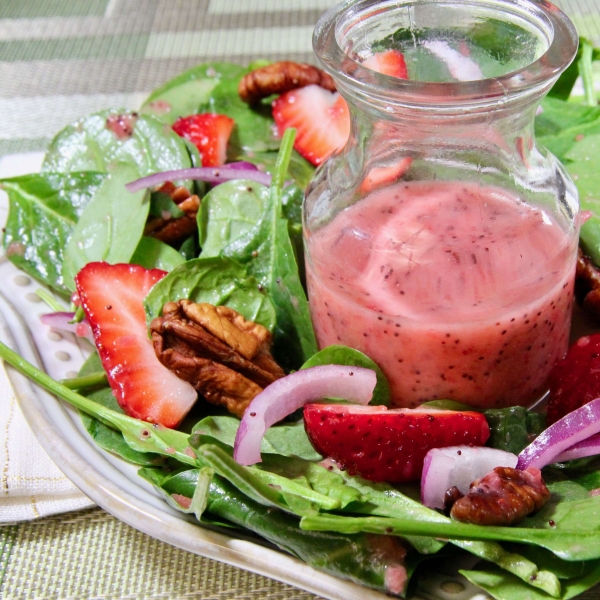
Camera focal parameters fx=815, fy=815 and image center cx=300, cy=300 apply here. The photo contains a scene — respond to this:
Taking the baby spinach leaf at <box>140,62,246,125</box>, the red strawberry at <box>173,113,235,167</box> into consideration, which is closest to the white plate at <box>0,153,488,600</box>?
the red strawberry at <box>173,113,235,167</box>

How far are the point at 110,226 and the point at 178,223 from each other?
165 millimetres

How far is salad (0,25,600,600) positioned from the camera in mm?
1225

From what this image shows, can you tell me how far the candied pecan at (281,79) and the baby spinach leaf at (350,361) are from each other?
38.9 inches

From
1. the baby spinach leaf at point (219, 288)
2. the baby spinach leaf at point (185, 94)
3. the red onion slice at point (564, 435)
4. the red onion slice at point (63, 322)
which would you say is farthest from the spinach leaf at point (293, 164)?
the red onion slice at point (564, 435)

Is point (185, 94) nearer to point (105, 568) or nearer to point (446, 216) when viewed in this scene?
point (446, 216)

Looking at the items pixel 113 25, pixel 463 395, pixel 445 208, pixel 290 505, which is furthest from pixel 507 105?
pixel 113 25

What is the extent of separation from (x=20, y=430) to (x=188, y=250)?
1.85 ft

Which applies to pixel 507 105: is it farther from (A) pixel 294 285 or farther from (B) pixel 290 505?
(B) pixel 290 505

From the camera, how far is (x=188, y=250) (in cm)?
195

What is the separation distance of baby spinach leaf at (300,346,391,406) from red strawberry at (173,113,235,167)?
0.81 m

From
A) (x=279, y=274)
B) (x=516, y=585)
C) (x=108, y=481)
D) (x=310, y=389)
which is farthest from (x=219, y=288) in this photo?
(x=516, y=585)

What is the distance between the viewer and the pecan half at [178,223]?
1.94 m

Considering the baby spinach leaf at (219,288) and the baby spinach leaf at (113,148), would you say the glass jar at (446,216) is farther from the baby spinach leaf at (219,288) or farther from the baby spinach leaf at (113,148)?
the baby spinach leaf at (113,148)

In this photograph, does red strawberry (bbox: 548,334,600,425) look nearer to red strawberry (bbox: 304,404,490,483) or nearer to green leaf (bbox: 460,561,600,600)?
red strawberry (bbox: 304,404,490,483)
